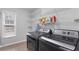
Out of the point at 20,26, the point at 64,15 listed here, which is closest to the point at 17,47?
the point at 20,26

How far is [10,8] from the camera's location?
1079mm

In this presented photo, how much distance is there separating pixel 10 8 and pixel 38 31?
410 millimetres

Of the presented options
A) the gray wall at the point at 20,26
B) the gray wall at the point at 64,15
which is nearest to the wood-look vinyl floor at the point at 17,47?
the gray wall at the point at 20,26

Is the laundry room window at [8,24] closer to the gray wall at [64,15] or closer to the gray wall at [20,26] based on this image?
the gray wall at [20,26]

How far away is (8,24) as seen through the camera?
1.09 m

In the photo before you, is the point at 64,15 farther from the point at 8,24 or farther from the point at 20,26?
the point at 8,24

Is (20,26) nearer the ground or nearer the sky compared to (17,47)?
nearer the sky

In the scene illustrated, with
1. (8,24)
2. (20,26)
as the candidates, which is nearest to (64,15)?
(20,26)

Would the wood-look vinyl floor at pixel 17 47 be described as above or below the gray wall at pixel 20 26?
below

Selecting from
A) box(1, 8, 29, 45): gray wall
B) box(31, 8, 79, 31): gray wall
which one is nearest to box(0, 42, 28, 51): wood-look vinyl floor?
box(1, 8, 29, 45): gray wall

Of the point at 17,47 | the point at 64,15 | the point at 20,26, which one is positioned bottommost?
the point at 17,47

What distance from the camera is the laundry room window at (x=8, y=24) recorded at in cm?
107

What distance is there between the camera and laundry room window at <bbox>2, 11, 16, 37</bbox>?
1071 mm
